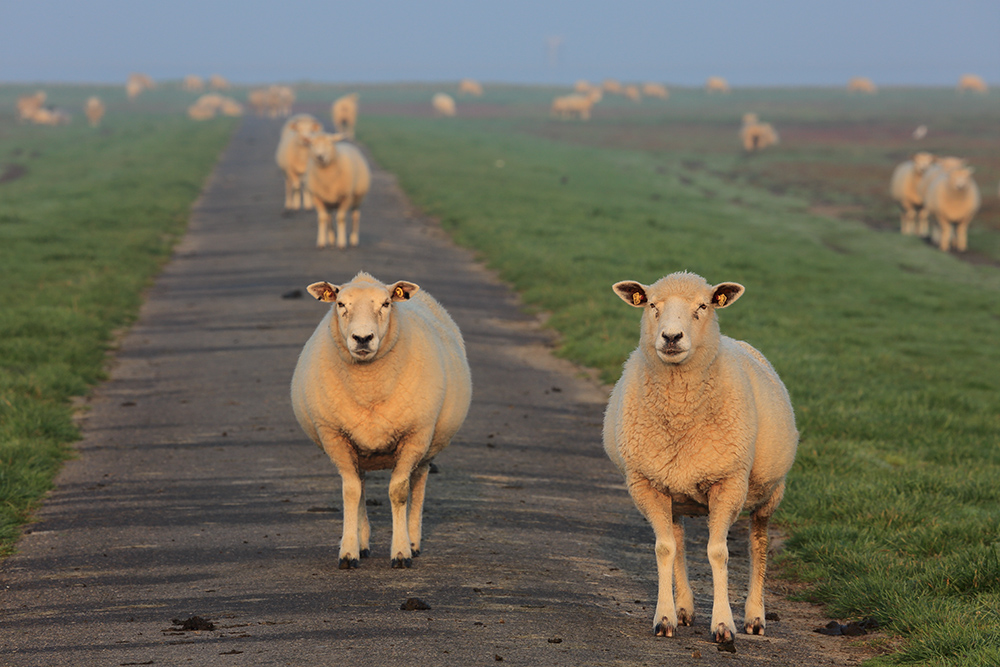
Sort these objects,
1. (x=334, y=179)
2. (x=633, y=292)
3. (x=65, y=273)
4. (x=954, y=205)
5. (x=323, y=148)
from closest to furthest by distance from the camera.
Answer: (x=633, y=292), (x=65, y=273), (x=323, y=148), (x=334, y=179), (x=954, y=205)

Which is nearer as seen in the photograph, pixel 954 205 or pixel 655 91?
pixel 954 205

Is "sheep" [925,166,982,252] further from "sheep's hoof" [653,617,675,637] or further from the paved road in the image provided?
"sheep's hoof" [653,617,675,637]

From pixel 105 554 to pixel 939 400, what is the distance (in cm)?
985

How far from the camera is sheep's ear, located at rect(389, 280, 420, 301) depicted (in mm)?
7695

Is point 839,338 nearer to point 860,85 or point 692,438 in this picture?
point 692,438

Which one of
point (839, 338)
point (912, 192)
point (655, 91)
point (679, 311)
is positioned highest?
point (655, 91)

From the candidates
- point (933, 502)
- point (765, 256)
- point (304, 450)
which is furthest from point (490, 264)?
point (933, 502)

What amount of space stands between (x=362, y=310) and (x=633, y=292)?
6.37 feet

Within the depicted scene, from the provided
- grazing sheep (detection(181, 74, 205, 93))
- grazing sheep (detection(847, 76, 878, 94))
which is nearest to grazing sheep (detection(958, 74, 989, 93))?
grazing sheep (detection(847, 76, 878, 94))

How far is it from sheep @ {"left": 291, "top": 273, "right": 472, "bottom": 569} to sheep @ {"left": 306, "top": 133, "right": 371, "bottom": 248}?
568 inches

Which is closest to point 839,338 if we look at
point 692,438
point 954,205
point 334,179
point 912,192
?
point 334,179

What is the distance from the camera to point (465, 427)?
434 inches

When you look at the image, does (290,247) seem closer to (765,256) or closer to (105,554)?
(765,256)

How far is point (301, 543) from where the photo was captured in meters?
7.68
